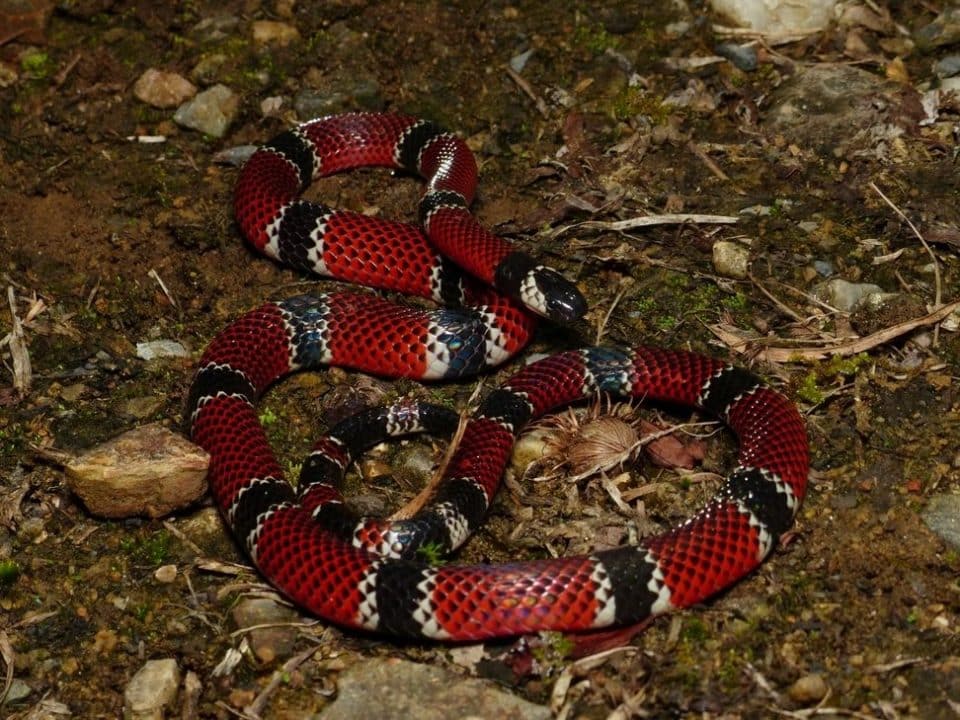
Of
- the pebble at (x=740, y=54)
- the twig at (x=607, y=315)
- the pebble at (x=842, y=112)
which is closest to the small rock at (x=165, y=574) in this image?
the twig at (x=607, y=315)

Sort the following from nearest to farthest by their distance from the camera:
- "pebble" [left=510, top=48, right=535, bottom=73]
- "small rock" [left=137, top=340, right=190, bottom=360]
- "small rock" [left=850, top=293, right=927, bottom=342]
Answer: "small rock" [left=850, top=293, right=927, bottom=342] → "small rock" [left=137, top=340, right=190, bottom=360] → "pebble" [left=510, top=48, right=535, bottom=73]

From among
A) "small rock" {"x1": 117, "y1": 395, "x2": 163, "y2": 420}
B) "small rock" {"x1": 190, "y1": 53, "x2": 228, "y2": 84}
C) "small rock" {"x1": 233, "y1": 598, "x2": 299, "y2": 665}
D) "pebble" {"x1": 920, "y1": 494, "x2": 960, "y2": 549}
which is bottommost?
"small rock" {"x1": 233, "y1": 598, "x2": 299, "y2": 665}

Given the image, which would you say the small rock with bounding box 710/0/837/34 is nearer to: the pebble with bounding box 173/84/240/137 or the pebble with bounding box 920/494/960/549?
the pebble with bounding box 173/84/240/137

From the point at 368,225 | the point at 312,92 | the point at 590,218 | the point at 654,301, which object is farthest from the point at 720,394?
the point at 312,92

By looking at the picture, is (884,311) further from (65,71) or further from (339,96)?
(65,71)

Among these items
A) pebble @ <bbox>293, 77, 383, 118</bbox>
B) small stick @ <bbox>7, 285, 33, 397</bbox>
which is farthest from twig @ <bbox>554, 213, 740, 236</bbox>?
small stick @ <bbox>7, 285, 33, 397</bbox>

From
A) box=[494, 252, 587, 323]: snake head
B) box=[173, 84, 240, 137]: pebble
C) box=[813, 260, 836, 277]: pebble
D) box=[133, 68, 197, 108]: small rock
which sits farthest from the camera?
box=[133, 68, 197, 108]: small rock

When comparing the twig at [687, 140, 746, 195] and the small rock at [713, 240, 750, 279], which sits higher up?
the twig at [687, 140, 746, 195]
